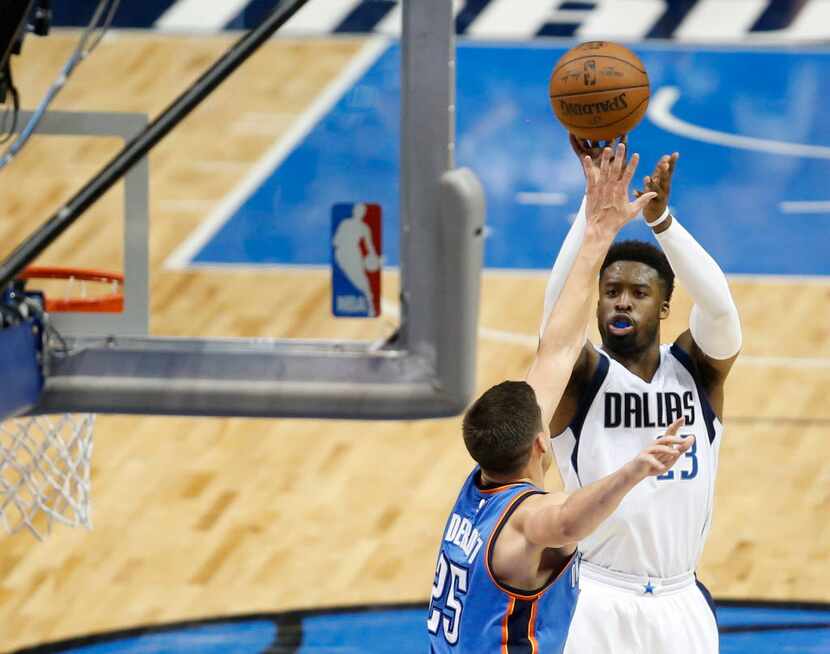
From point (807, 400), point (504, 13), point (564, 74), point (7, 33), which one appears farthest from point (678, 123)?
point (7, 33)

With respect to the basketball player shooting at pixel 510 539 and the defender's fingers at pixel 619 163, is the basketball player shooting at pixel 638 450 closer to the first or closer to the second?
the defender's fingers at pixel 619 163

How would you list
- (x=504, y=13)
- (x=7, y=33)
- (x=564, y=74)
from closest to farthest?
1. (x=7, y=33)
2. (x=564, y=74)
3. (x=504, y=13)

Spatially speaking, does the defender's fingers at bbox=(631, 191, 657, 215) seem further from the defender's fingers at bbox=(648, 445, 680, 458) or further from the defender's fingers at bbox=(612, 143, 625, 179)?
the defender's fingers at bbox=(648, 445, 680, 458)

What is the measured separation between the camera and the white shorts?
389 cm

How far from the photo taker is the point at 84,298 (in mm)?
4078

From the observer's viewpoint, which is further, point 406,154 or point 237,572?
point 237,572

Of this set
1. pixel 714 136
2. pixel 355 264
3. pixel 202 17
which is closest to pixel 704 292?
pixel 355 264

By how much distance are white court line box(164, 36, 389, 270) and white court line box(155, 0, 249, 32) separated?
1.09 ft

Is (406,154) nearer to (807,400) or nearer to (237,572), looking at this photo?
(237,572)

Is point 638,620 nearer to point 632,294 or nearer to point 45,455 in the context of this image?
point 632,294

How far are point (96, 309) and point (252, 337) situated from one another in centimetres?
44

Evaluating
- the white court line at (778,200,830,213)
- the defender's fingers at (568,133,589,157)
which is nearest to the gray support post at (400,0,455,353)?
the defender's fingers at (568,133,589,157)

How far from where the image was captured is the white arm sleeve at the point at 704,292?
143 inches

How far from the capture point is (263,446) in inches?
300
